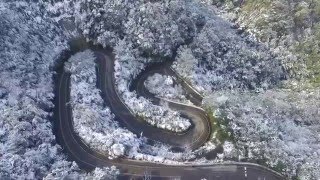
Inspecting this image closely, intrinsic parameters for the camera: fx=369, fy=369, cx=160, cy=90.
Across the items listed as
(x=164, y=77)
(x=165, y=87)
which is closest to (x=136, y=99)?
(x=165, y=87)

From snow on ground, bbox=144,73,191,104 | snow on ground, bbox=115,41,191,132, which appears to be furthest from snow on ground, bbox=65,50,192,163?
snow on ground, bbox=144,73,191,104

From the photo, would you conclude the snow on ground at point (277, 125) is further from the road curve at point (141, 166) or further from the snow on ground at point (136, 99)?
the snow on ground at point (136, 99)

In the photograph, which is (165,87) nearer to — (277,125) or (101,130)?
(101,130)

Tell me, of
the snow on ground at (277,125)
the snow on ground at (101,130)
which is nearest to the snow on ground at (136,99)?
the snow on ground at (101,130)

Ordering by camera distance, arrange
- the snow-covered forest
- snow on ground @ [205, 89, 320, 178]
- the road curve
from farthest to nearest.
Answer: the snow-covered forest < snow on ground @ [205, 89, 320, 178] < the road curve

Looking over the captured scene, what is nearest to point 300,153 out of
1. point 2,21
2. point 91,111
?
point 91,111

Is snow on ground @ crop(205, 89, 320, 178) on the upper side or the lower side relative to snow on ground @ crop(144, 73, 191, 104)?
lower

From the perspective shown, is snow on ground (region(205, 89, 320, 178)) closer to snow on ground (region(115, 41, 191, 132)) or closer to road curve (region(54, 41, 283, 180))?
road curve (region(54, 41, 283, 180))
